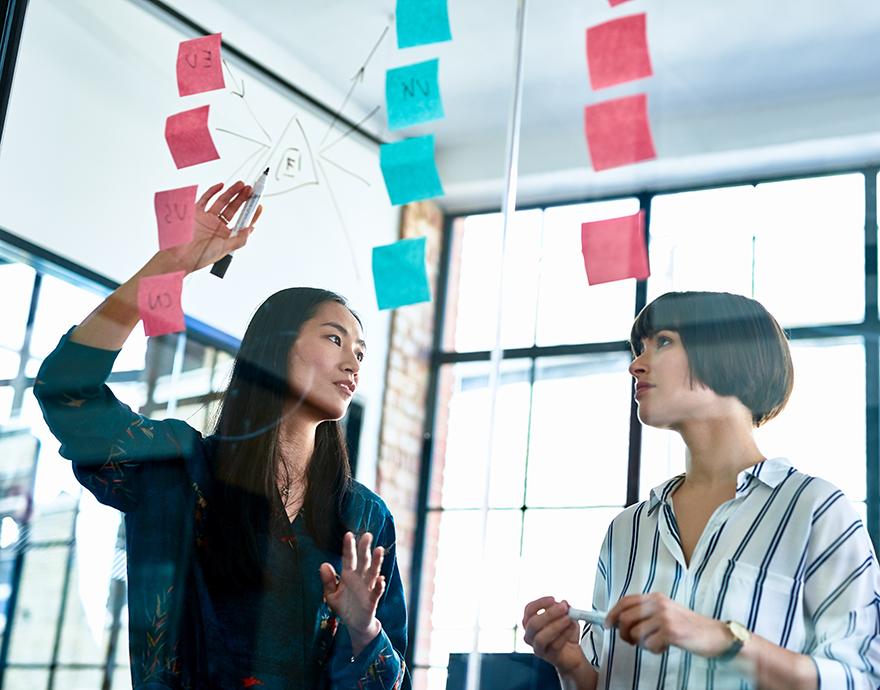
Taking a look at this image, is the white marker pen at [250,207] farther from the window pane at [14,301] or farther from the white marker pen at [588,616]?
the white marker pen at [588,616]

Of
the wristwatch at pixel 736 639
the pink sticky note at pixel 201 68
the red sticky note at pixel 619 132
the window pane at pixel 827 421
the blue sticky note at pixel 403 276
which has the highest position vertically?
the pink sticky note at pixel 201 68

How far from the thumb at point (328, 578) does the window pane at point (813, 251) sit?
57cm

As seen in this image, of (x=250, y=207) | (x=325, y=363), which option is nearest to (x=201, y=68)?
(x=250, y=207)

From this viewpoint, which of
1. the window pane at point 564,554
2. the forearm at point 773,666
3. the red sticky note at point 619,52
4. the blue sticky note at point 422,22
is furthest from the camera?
the blue sticky note at point 422,22

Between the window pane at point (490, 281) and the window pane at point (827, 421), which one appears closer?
the window pane at point (827, 421)

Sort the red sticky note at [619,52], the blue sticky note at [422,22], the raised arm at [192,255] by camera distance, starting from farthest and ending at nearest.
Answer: the blue sticky note at [422,22] → the raised arm at [192,255] → the red sticky note at [619,52]

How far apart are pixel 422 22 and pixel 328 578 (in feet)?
2.63

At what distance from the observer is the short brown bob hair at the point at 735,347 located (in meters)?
1.09

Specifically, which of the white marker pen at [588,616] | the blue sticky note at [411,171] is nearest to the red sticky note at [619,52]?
the blue sticky note at [411,171]

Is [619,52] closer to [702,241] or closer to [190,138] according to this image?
[702,241]

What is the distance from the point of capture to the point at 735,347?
1.12 metres

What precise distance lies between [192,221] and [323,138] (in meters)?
0.24

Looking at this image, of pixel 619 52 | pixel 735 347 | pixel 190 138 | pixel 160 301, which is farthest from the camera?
pixel 190 138

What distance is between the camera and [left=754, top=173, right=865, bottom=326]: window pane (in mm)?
1109
